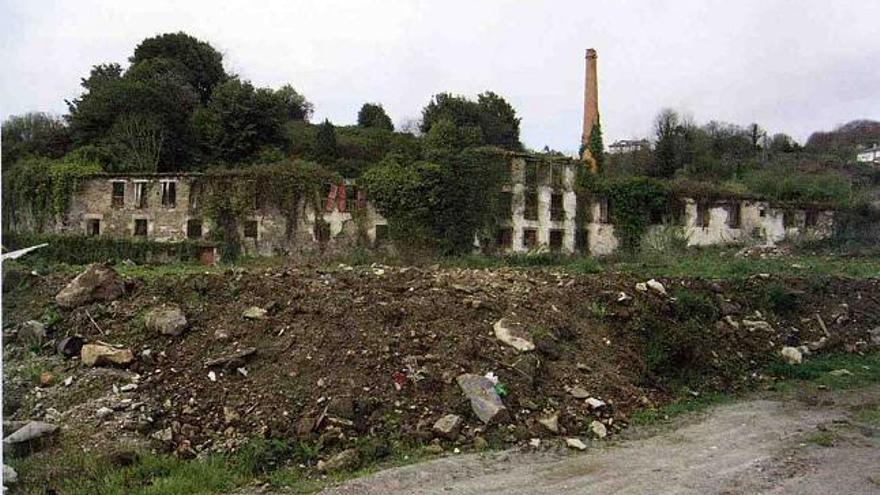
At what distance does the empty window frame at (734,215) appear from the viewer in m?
37.1

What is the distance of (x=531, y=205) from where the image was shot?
111 feet

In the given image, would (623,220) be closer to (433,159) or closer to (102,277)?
(433,159)

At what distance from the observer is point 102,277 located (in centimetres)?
1080

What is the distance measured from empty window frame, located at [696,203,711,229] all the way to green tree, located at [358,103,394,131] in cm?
2781

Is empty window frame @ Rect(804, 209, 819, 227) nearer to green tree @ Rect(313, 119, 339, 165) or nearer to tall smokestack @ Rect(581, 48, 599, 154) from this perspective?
tall smokestack @ Rect(581, 48, 599, 154)

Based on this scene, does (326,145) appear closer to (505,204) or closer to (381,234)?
(381,234)

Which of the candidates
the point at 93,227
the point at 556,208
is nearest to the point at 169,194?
the point at 93,227

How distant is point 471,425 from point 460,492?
61.0 inches

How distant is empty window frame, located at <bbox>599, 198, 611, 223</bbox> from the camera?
117ft

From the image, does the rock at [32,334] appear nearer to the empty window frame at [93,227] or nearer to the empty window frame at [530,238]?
the empty window frame at [93,227]

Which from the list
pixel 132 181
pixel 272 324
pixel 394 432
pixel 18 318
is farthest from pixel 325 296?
pixel 132 181

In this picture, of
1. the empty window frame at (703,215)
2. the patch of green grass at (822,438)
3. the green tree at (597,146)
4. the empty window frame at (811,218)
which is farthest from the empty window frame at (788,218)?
the patch of green grass at (822,438)

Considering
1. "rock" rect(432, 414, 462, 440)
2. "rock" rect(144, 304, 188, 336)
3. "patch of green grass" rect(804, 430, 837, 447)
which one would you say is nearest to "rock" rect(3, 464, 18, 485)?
"rock" rect(144, 304, 188, 336)

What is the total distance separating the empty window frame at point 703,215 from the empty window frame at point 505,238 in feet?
34.3
